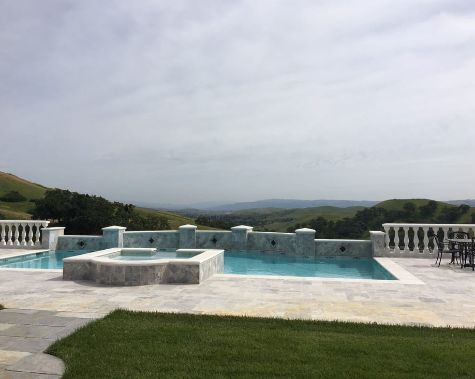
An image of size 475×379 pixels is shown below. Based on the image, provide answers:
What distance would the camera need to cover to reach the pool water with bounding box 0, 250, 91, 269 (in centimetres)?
1238

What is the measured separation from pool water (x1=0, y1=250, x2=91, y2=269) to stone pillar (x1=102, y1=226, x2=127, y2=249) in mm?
907

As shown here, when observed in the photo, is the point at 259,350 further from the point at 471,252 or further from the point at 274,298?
the point at 471,252

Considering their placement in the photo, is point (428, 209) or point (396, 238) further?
point (428, 209)

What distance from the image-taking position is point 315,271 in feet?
39.2

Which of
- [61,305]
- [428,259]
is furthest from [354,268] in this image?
[61,305]

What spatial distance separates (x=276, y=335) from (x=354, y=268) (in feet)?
25.8

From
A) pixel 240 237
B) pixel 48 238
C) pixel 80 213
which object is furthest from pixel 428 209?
pixel 48 238

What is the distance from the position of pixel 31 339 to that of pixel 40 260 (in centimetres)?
935

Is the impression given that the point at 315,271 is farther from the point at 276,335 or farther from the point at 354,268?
the point at 276,335

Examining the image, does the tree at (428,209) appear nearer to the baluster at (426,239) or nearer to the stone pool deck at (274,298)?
the baluster at (426,239)

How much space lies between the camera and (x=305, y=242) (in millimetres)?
14438

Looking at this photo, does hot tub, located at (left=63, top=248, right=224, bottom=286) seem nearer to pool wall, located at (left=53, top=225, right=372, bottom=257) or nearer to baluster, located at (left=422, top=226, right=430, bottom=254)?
pool wall, located at (left=53, top=225, right=372, bottom=257)

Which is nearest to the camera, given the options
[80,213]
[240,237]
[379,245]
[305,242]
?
[379,245]

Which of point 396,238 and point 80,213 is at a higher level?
point 80,213
